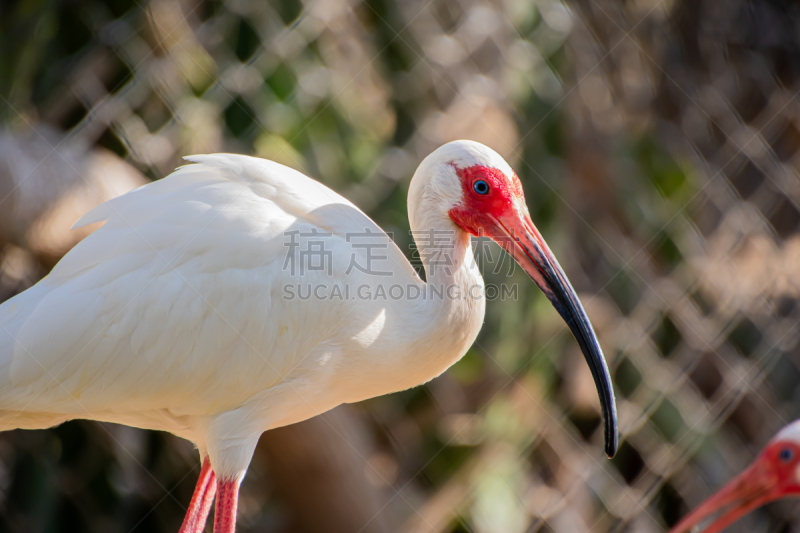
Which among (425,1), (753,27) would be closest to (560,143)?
(425,1)

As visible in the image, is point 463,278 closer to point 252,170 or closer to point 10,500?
point 252,170

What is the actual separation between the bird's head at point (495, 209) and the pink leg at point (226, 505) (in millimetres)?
653

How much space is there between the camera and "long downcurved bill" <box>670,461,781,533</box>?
6.44 feet

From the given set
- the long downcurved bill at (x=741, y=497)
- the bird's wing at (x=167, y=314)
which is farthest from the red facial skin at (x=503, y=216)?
the long downcurved bill at (x=741, y=497)

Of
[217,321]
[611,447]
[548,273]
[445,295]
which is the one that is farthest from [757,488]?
[217,321]

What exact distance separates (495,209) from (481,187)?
5cm

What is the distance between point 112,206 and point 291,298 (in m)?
0.39

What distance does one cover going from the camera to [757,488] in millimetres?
1983

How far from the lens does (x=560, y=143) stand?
2932mm

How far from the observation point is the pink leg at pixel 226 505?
140cm

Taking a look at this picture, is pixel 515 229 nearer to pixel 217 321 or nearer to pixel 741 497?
pixel 217 321

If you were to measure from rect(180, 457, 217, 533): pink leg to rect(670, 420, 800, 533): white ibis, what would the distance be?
4.10 feet

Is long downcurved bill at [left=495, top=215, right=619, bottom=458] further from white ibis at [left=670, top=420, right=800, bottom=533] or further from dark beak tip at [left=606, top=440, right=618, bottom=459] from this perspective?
white ibis at [left=670, top=420, right=800, bottom=533]

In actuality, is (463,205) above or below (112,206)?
above
